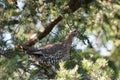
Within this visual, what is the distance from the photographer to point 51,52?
3918mm

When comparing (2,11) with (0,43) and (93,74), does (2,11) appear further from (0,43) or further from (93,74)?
(93,74)

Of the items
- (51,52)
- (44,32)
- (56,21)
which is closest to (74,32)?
(56,21)

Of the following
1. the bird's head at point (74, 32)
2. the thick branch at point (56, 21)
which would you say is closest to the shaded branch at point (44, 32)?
the thick branch at point (56, 21)

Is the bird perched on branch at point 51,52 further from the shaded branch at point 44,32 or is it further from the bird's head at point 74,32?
the shaded branch at point 44,32

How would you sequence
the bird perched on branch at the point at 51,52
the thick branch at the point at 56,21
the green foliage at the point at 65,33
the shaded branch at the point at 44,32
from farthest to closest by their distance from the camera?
1. the shaded branch at the point at 44,32
2. the thick branch at the point at 56,21
3. the bird perched on branch at the point at 51,52
4. the green foliage at the point at 65,33

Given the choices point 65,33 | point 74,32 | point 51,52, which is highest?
point 74,32

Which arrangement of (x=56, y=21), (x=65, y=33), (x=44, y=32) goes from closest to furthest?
(x=65, y=33), (x=56, y=21), (x=44, y=32)

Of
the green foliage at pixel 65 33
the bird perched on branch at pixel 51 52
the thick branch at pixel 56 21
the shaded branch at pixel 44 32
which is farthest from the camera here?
the shaded branch at pixel 44 32

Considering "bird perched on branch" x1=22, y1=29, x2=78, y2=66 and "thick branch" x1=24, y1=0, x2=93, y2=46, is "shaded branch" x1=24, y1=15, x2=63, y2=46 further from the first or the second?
"bird perched on branch" x1=22, y1=29, x2=78, y2=66

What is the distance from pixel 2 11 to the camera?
3.72m

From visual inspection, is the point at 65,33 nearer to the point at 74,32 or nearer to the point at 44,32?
the point at 74,32

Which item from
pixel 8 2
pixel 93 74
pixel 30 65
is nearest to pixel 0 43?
pixel 30 65

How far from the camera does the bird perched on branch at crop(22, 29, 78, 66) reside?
11.7 feet

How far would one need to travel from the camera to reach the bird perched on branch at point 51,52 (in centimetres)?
356
